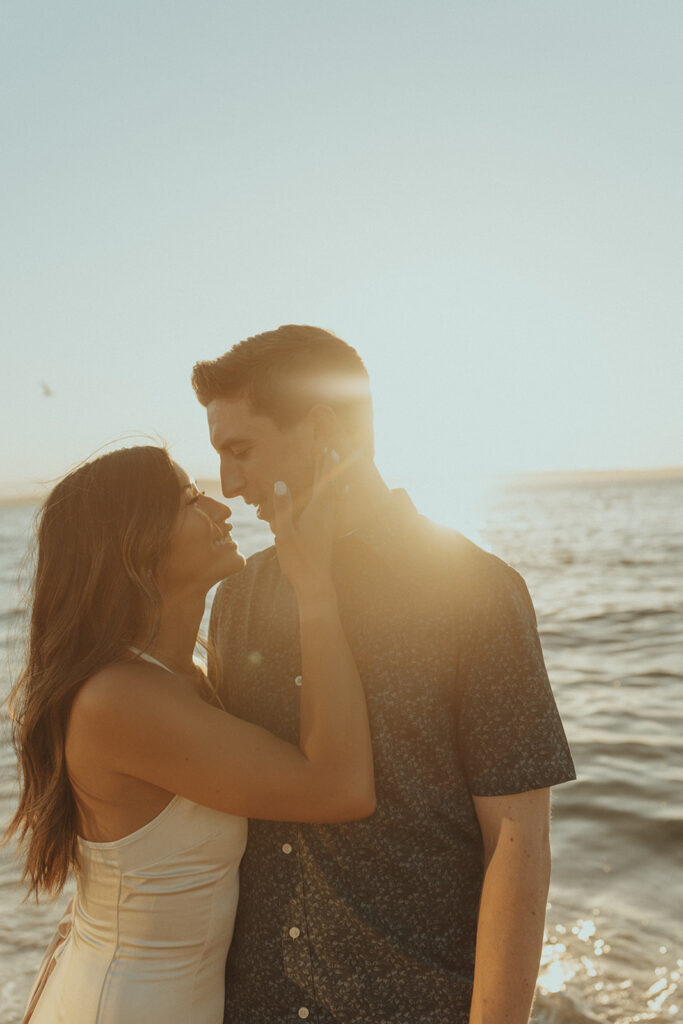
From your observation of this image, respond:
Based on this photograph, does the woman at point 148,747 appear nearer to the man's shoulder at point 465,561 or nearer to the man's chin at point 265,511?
the man's chin at point 265,511

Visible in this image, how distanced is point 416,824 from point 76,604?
124 centimetres

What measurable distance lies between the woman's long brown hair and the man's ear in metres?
0.52

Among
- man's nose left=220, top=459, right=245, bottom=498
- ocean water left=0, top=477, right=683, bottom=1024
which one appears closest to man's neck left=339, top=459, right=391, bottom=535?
man's nose left=220, top=459, right=245, bottom=498

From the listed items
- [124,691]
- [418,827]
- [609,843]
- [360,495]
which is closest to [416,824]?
[418,827]

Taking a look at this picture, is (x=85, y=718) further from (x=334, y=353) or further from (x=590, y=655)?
(x=590, y=655)

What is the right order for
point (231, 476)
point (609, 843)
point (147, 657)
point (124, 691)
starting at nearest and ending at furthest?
point (124, 691) < point (147, 657) < point (231, 476) < point (609, 843)

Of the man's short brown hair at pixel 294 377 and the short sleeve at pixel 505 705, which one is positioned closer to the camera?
the short sleeve at pixel 505 705

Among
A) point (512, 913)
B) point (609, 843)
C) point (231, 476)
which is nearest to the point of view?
point (512, 913)

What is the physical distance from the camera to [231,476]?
9.68 feet

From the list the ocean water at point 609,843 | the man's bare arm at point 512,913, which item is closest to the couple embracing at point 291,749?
the man's bare arm at point 512,913

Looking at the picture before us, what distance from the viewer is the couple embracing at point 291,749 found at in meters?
2.45

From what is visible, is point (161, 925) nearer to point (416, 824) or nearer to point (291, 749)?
point (291, 749)

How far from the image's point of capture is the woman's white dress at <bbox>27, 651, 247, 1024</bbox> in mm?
2605

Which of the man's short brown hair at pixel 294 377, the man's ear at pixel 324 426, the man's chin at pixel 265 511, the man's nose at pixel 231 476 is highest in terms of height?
the man's short brown hair at pixel 294 377
